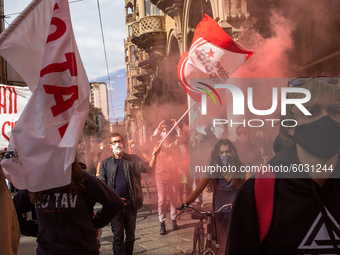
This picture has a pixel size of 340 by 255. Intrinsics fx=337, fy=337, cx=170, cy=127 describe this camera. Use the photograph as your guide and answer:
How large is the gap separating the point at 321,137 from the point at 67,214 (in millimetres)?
1921

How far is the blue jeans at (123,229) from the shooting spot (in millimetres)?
4227

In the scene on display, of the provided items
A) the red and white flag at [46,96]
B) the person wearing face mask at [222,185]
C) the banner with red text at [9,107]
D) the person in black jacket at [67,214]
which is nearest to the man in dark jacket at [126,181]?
the person wearing face mask at [222,185]

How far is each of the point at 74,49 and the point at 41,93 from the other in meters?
0.51

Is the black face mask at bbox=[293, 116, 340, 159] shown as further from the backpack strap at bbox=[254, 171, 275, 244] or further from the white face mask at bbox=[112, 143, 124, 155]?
the white face mask at bbox=[112, 143, 124, 155]

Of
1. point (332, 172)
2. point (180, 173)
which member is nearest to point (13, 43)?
point (332, 172)

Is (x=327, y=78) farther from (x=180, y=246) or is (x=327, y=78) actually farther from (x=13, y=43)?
(x=180, y=246)

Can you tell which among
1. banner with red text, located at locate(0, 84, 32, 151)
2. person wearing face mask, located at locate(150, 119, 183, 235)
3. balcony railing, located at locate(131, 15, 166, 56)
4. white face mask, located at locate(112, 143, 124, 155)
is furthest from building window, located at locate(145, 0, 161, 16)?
white face mask, located at locate(112, 143, 124, 155)

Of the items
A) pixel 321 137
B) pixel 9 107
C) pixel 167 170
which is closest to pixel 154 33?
pixel 167 170

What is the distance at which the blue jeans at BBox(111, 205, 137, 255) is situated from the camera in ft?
13.9

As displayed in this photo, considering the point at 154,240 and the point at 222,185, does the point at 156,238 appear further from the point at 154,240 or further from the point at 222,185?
the point at 222,185

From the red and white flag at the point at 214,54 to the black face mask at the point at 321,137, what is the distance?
11.4 feet

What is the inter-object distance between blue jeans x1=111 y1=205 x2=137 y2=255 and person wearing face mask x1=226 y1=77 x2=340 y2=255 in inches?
123

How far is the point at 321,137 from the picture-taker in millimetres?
1310

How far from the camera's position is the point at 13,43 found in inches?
108
